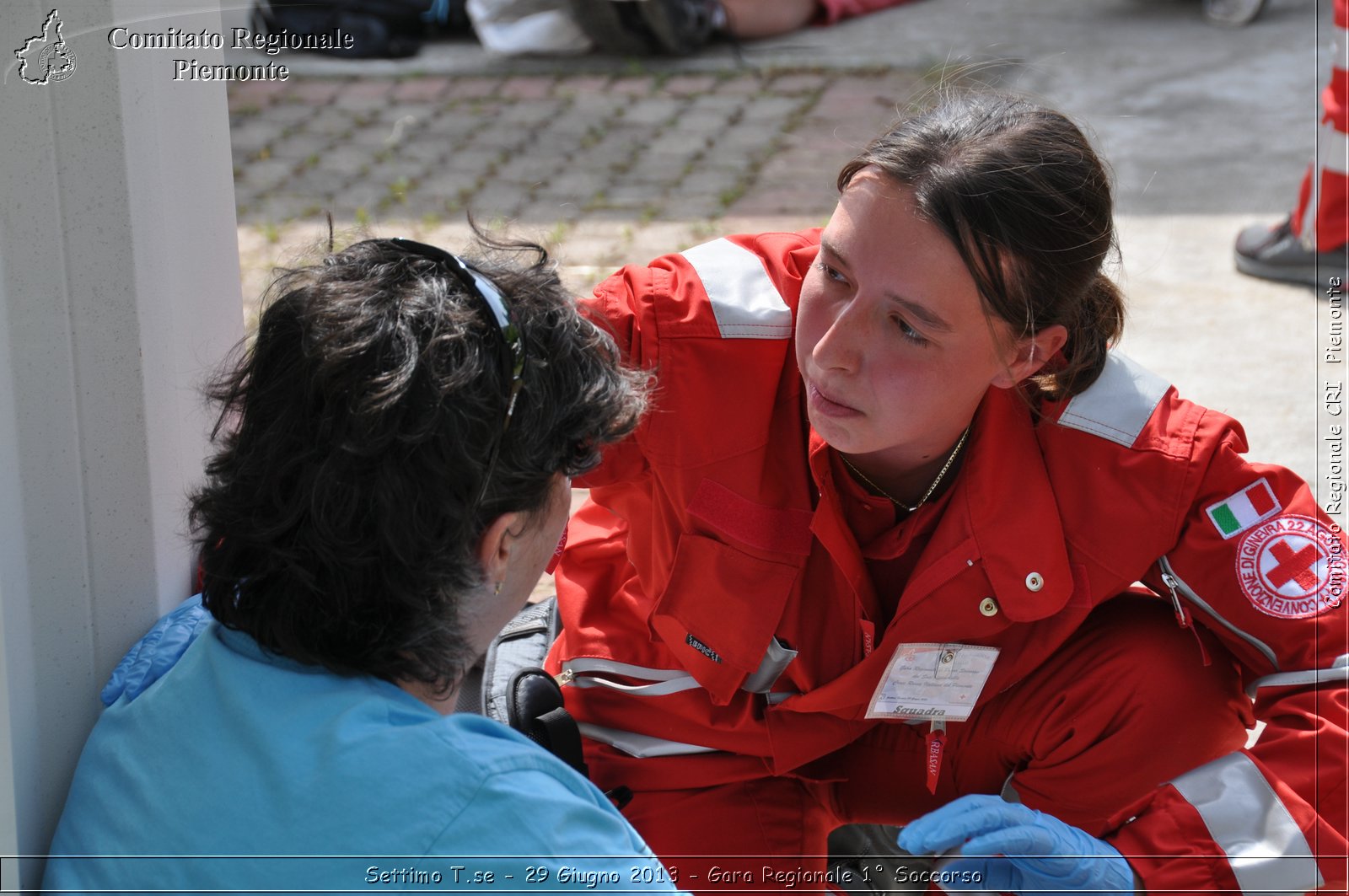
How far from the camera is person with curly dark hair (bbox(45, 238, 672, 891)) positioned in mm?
1084

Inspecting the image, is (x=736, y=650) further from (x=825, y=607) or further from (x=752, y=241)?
(x=752, y=241)

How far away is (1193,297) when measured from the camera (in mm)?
3895

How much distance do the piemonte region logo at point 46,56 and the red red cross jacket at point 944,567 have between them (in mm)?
726

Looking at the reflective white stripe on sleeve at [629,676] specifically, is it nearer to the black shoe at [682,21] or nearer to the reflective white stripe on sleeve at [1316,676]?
the reflective white stripe on sleeve at [1316,676]

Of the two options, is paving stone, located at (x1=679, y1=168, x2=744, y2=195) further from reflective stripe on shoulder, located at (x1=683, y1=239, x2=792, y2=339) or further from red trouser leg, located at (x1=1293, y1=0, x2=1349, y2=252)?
reflective stripe on shoulder, located at (x1=683, y1=239, x2=792, y2=339)

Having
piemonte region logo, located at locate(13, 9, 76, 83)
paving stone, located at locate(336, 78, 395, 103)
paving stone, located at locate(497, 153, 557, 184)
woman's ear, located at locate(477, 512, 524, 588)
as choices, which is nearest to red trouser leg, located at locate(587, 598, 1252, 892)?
woman's ear, located at locate(477, 512, 524, 588)

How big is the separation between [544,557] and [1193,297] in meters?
3.07

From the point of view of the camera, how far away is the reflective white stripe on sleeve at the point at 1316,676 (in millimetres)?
1636

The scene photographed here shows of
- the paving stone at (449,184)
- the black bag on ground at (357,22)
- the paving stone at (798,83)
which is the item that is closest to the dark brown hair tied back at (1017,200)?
the paving stone at (449,184)

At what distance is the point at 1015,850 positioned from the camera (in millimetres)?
1589

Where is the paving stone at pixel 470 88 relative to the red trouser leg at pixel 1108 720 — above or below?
above

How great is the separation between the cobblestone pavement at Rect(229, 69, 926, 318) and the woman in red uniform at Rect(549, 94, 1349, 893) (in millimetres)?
2238

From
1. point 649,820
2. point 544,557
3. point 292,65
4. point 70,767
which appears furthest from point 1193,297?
point 292,65

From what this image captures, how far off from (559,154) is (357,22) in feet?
4.70
